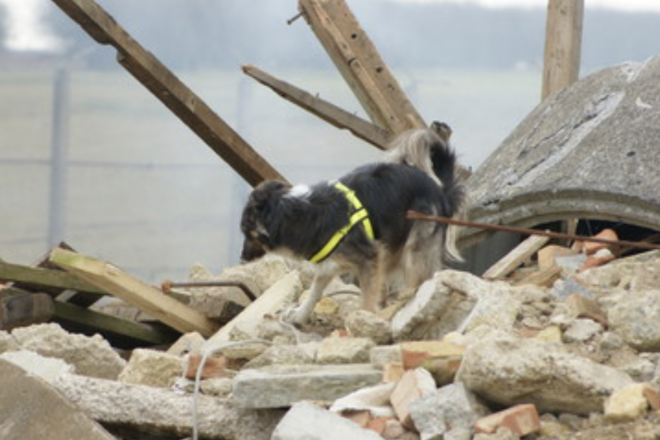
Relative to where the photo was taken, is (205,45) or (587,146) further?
(205,45)

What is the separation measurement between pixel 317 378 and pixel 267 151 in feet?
22.2

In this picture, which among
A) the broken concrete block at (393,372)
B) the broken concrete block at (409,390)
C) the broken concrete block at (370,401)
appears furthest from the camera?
the broken concrete block at (393,372)

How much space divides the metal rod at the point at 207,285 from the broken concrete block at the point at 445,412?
Answer: 126 inches

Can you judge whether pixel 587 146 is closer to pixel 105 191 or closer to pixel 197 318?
pixel 197 318

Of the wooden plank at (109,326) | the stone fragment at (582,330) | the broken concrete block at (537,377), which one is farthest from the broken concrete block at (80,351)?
the broken concrete block at (537,377)

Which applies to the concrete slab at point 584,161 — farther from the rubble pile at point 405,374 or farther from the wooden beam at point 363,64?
the rubble pile at point 405,374

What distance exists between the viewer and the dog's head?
8.12 m

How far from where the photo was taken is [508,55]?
505 inches

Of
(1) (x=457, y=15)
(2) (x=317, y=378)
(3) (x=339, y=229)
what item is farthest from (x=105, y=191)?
(2) (x=317, y=378)

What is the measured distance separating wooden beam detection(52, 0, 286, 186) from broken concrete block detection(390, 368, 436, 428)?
4.01m

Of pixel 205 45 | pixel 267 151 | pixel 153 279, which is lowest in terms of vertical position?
pixel 153 279

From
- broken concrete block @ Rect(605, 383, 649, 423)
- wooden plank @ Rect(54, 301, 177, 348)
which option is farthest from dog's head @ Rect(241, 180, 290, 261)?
broken concrete block @ Rect(605, 383, 649, 423)

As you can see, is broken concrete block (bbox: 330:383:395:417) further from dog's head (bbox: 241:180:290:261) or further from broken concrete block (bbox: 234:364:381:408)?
dog's head (bbox: 241:180:290:261)

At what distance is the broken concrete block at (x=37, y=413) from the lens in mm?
5863
